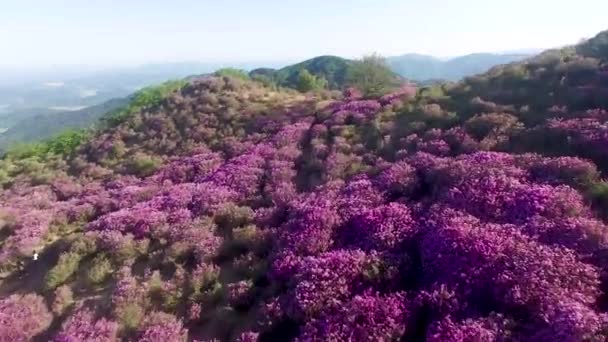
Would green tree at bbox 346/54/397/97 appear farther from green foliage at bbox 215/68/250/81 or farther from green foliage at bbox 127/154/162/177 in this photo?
green foliage at bbox 127/154/162/177

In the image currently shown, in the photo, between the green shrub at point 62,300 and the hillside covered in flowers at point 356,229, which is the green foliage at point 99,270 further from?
the green shrub at point 62,300

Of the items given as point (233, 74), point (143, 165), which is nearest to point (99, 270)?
point (143, 165)

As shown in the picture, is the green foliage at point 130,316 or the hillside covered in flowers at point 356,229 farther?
the green foliage at point 130,316

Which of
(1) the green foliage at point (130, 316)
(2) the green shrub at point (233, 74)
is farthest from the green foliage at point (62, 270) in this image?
(2) the green shrub at point (233, 74)

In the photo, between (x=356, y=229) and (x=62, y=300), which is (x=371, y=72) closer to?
(x=356, y=229)

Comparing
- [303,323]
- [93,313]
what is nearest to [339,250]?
[303,323]

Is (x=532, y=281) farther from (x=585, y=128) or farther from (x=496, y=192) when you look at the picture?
(x=585, y=128)

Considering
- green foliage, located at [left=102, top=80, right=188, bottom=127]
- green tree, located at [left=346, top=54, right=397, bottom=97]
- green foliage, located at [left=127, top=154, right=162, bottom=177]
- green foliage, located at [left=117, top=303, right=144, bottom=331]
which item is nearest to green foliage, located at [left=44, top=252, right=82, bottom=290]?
green foliage, located at [left=117, top=303, right=144, bottom=331]
